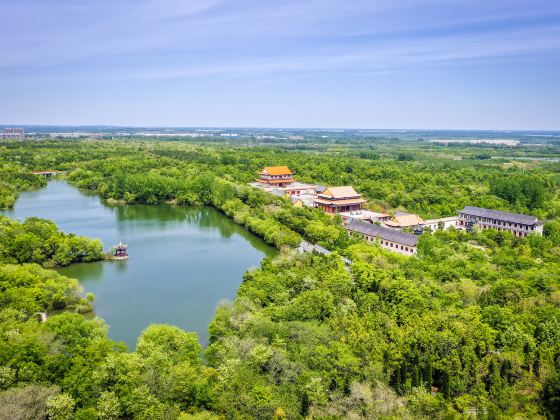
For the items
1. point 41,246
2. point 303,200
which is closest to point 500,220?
point 303,200

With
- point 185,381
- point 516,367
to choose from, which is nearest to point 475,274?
point 516,367

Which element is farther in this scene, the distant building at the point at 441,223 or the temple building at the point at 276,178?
the temple building at the point at 276,178

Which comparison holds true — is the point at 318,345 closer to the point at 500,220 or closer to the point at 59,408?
the point at 59,408

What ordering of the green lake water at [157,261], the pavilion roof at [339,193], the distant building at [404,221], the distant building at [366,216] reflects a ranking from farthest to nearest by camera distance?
the pavilion roof at [339,193] < the distant building at [366,216] < the distant building at [404,221] < the green lake water at [157,261]

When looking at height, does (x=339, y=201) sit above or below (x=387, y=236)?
above

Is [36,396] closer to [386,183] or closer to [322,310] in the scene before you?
[322,310]

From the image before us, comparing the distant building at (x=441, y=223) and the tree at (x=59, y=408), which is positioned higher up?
the distant building at (x=441, y=223)

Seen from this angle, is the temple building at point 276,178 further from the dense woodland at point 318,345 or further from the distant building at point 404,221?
the dense woodland at point 318,345

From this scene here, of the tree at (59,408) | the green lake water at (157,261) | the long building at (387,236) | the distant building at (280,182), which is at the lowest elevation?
the green lake water at (157,261)

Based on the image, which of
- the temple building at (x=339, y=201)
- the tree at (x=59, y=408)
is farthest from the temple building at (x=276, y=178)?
the tree at (x=59, y=408)
